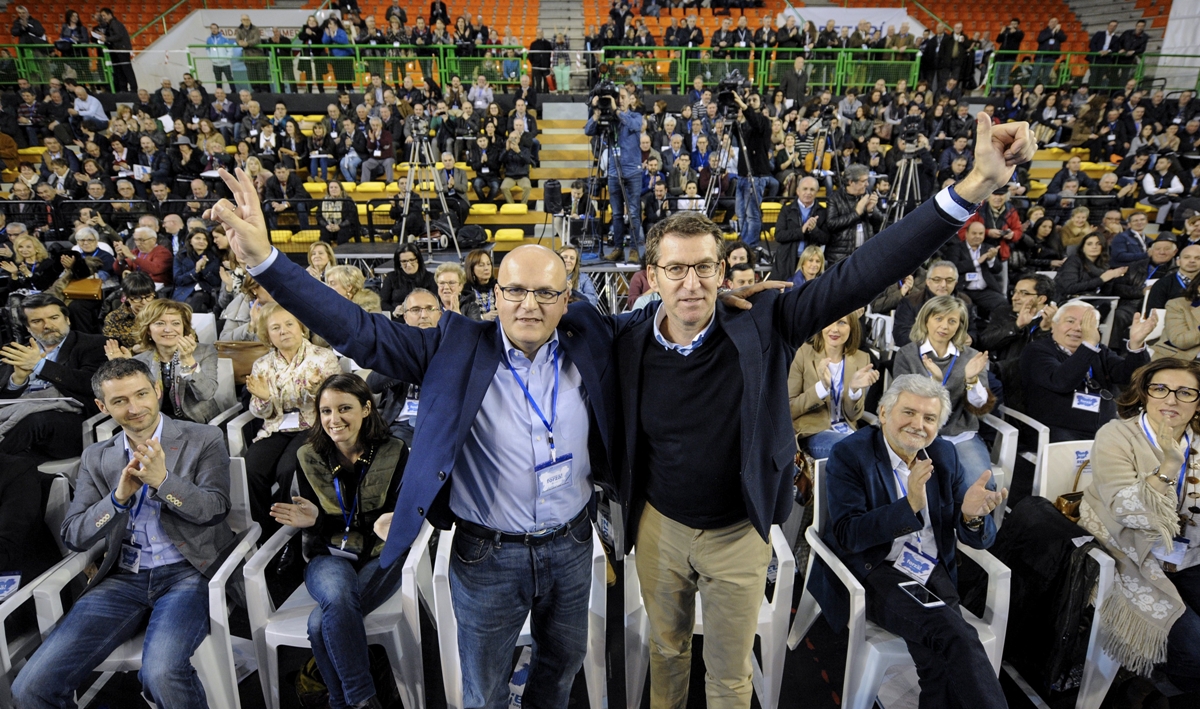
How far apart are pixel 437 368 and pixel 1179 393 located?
7.35 feet

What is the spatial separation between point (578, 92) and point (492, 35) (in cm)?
319

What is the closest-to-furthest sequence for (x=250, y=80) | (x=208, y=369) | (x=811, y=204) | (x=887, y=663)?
1. (x=887, y=663)
2. (x=208, y=369)
3. (x=811, y=204)
4. (x=250, y=80)

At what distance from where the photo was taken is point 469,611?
5.37 ft

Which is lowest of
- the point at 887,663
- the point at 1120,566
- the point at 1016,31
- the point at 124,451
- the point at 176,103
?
the point at 887,663

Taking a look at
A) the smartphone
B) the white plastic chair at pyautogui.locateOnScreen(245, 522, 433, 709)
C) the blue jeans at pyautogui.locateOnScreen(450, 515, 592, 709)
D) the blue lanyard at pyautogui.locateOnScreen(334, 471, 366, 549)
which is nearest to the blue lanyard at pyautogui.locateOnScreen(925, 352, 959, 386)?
the smartphone

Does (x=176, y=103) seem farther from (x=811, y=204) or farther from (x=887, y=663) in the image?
(x=887, y=663)

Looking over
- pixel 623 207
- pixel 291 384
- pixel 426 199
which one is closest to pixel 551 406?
pixel 291 384

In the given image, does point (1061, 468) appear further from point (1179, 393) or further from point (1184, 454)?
Answer: point (1179, 393)

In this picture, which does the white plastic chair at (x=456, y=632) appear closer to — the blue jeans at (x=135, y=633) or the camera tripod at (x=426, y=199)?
the blue jeans at (x=135, y=633)

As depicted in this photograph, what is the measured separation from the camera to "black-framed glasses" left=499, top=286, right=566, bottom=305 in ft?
4.75

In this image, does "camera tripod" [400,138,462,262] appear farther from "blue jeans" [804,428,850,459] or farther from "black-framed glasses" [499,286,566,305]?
"black-framed glasses" [499,286,566,305]

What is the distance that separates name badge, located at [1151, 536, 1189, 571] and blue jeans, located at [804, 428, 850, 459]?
3.45 feet

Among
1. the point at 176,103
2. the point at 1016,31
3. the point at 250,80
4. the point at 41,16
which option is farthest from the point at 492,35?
the point at 1016,31

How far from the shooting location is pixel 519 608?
1.67 meters
